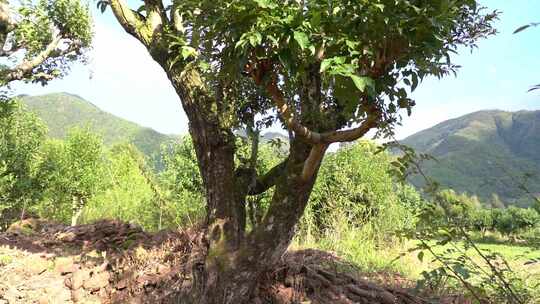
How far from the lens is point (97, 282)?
545 cm

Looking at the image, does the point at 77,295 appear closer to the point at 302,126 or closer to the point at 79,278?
the point at 79,278

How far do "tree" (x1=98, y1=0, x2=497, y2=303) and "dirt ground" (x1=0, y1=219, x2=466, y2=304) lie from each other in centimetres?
63

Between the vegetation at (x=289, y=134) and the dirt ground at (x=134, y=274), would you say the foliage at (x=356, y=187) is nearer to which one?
the vegetation at (x=289, y=134)

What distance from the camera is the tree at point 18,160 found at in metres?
16.2

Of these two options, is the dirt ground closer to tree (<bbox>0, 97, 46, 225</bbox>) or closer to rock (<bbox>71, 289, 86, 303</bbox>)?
rock (<bbox>71, 289, 86, 303</bbox>)

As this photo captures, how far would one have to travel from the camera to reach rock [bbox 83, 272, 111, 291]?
17.7 feet

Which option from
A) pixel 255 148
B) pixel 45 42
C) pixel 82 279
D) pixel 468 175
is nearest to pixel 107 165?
pixel 45 42

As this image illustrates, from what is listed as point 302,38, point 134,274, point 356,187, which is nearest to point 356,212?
point 356,187

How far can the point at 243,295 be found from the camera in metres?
4.04

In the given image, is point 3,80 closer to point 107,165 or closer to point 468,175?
point 107,165

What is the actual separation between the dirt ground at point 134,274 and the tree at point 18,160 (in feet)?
32.9

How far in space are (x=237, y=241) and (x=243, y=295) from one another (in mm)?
516

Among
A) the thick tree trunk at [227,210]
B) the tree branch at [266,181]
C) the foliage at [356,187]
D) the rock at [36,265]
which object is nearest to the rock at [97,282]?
the rock at [36,265]

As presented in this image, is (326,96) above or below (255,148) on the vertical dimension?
above
